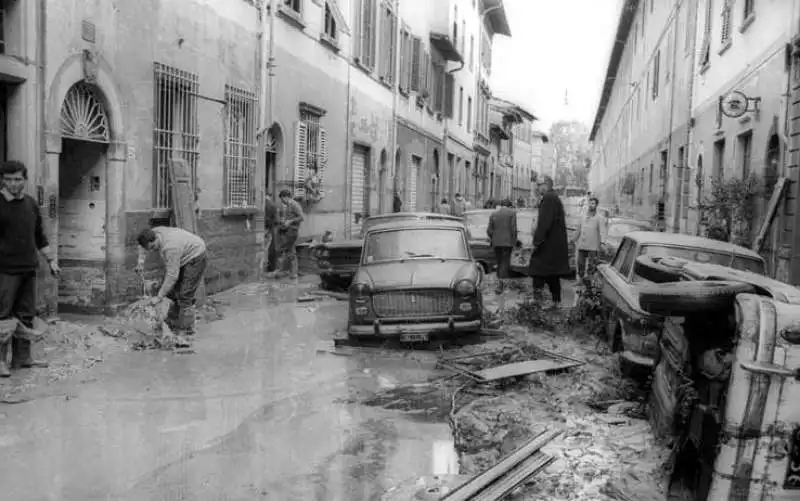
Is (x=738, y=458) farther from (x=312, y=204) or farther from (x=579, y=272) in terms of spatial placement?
(x=312, y=204)

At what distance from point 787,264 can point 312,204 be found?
394 inches

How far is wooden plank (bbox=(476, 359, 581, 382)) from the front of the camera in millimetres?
7145

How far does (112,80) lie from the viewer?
988cm

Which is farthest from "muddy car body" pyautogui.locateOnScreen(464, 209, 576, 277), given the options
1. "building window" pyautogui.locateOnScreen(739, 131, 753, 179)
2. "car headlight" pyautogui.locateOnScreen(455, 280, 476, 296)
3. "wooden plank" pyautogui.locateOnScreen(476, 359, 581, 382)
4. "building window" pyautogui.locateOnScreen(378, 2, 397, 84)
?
"building window" pyautogui.locateOnScreen(378, 2, 397, 84)

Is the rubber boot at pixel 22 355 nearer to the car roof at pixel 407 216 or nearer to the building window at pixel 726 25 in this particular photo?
the car roof at pixel 407 216

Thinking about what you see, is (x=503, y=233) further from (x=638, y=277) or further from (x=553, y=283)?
(x=638, y=277)

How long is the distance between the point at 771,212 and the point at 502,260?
5.03 m

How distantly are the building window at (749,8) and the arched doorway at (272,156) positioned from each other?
8.51 m

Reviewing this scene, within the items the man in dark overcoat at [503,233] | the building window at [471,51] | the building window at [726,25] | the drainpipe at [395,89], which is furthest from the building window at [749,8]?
the building window at [471,51]

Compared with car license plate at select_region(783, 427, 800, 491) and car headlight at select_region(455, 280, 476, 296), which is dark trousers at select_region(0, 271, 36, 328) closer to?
car headlight at select_region(455, 280, 476, 296)

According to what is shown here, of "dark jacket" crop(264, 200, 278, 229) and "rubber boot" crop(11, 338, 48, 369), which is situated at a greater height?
"dark jacket" crop(264, 200, 278, 229)

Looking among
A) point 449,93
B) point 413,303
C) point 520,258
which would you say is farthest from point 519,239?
point 449,93

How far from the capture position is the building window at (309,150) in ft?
53.6

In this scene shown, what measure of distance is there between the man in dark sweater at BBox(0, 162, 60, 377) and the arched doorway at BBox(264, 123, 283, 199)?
7752 millimetres
